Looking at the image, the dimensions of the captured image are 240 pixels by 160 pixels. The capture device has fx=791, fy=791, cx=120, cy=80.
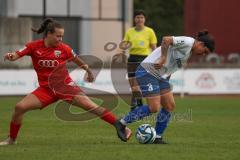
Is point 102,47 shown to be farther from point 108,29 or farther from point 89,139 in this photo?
point 89,139

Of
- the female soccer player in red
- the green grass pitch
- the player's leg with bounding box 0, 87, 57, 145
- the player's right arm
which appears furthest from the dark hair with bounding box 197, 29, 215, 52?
the player's leg with bounding box 0, 87, 57, 145

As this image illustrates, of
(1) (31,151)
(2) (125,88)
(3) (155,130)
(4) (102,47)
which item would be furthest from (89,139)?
(4) (102,47)

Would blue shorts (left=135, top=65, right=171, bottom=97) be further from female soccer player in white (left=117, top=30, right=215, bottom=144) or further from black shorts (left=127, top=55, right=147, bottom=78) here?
black shorts (left=127, top=55, right=147, bottom=78)

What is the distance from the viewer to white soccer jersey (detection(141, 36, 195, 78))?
1197 centimetres

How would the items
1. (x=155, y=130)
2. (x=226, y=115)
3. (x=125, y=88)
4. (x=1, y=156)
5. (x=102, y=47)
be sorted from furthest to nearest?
1. (x=102, y=47)
2. (x=125, y=88)
3. (x=226, y=115)
4. (x=155, y=130)
5. (x=1, y=156)

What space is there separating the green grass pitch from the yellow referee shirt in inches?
64.1

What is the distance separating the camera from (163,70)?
12.3m

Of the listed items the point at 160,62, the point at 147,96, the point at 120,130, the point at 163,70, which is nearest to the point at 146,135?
the point at 120,130

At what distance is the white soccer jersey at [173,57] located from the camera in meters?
12.0

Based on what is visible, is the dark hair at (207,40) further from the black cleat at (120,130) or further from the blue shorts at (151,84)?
the black cleat at (120,130)

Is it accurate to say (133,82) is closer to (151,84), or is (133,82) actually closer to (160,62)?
(151,84)

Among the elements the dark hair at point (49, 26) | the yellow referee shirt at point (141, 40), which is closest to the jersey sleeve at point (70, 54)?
the dark hair at point (49, 26)

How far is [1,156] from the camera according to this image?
415 inches

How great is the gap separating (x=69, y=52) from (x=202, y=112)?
900cm
